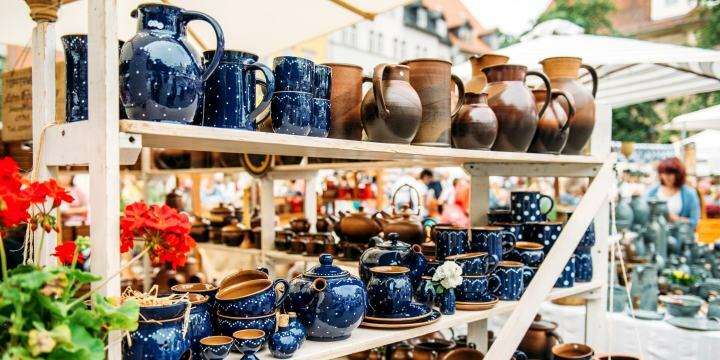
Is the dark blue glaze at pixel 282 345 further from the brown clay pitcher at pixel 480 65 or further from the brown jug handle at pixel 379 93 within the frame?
the brown clay pitcher at pixel 480 65

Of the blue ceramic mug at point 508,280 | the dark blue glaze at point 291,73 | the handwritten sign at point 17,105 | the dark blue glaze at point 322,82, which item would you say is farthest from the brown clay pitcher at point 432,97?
the handwritten sign at point 17,105

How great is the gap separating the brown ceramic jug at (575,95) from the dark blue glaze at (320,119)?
45.6 inches

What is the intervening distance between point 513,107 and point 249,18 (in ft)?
5.96

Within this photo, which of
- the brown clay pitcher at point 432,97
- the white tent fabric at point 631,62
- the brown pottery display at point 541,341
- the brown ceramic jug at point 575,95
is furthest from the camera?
the white tent fabric at point 631,62

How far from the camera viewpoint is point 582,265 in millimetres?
2238

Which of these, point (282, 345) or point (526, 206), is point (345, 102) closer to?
point (282, 345)

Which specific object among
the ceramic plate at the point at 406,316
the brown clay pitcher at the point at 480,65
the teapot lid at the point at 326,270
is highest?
the brown clay pitcher at the point at 480,65

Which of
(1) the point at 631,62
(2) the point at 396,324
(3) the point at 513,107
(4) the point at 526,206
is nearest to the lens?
(2) the point at 396,324

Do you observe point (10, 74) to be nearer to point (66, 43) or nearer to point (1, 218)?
point (66, 43)

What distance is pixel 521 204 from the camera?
2.24 metres

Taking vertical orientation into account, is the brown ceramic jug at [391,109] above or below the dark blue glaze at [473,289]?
above

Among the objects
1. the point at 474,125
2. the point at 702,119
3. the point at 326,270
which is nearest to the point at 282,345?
the point at 326,270

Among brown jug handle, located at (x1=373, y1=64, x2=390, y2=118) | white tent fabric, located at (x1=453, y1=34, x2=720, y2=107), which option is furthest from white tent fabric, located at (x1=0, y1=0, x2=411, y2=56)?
brown jug handle, located at (x1=373, y1=64, x2=390, y2=118)

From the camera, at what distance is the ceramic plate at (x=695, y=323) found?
8.29 ft
